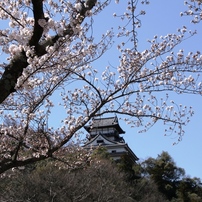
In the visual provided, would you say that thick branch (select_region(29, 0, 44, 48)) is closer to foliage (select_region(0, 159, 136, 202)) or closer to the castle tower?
foliage (select_region(0, 159, 136, 202))

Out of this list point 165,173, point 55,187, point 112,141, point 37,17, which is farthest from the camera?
point 112,141

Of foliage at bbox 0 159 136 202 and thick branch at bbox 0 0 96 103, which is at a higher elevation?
foliage at bbox 0 159 136 202

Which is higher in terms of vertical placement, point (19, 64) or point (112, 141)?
point (112, 141)

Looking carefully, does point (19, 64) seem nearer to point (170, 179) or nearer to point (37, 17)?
point (37, 17)

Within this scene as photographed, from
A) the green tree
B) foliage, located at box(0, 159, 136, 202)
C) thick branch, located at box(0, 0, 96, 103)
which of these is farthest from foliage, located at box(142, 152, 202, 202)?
thick branch, located at box(0, 0, 96, 103)

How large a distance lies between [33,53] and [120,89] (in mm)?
2184

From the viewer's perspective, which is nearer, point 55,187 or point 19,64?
point 19,64

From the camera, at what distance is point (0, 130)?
5289 mm

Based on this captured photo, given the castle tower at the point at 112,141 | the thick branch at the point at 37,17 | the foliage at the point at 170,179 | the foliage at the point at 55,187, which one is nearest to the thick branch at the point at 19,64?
the thick branch at the point at 37,17

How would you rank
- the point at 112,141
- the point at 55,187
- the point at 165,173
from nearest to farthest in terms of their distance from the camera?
the point at 55,187 < the point at 165,173 < the point at 112,141

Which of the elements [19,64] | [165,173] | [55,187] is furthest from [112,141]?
[19,64]

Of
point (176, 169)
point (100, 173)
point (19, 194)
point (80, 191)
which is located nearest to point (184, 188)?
point (176, 169)

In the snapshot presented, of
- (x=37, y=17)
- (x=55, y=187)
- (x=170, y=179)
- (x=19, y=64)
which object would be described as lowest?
(x=19, y=64)

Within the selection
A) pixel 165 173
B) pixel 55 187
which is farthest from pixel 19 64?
pixel 165 173
